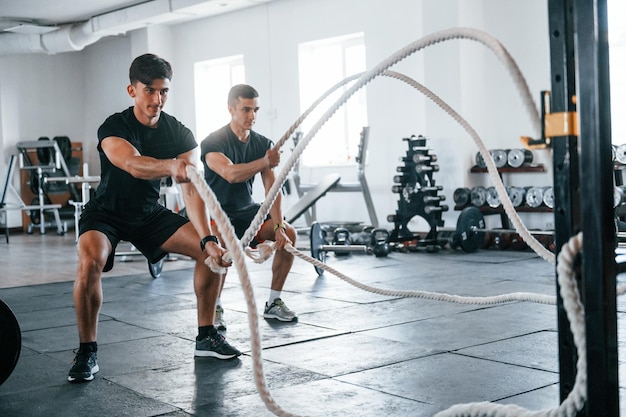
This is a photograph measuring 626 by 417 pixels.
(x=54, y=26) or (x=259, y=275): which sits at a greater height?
(x=54, y=26)

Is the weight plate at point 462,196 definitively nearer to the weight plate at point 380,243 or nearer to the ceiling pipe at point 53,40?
the weight plate at point 380,243

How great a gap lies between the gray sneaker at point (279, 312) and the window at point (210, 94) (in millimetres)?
7086

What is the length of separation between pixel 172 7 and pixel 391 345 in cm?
723

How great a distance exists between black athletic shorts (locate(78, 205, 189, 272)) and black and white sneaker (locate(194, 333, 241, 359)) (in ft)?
1.41

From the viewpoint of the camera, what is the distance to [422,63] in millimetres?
8445

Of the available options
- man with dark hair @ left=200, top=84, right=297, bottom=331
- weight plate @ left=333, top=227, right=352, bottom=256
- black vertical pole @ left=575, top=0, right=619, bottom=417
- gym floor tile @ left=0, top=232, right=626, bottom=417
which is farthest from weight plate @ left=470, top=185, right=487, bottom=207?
black vertical pole @ left=575, top=0, right=619, bottom=417

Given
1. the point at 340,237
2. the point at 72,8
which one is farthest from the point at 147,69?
the point at 72,8

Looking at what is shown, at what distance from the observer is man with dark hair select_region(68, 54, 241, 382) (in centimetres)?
312

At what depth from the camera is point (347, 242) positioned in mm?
7547

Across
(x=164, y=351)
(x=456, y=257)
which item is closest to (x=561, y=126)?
(x=164, y=351)

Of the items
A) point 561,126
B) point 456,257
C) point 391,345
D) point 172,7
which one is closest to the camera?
point 561,126

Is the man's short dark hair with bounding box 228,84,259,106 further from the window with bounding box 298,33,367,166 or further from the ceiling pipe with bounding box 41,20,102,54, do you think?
the ceiling pipe with bounding box 41,20,102,54

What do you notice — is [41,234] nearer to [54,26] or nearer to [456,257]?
[54,26]

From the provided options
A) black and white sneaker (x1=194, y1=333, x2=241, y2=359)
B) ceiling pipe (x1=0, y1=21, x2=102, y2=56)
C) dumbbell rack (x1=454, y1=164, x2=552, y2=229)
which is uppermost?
ceiling pipe (x1=0, y1=21, x2=102, y2=56)
